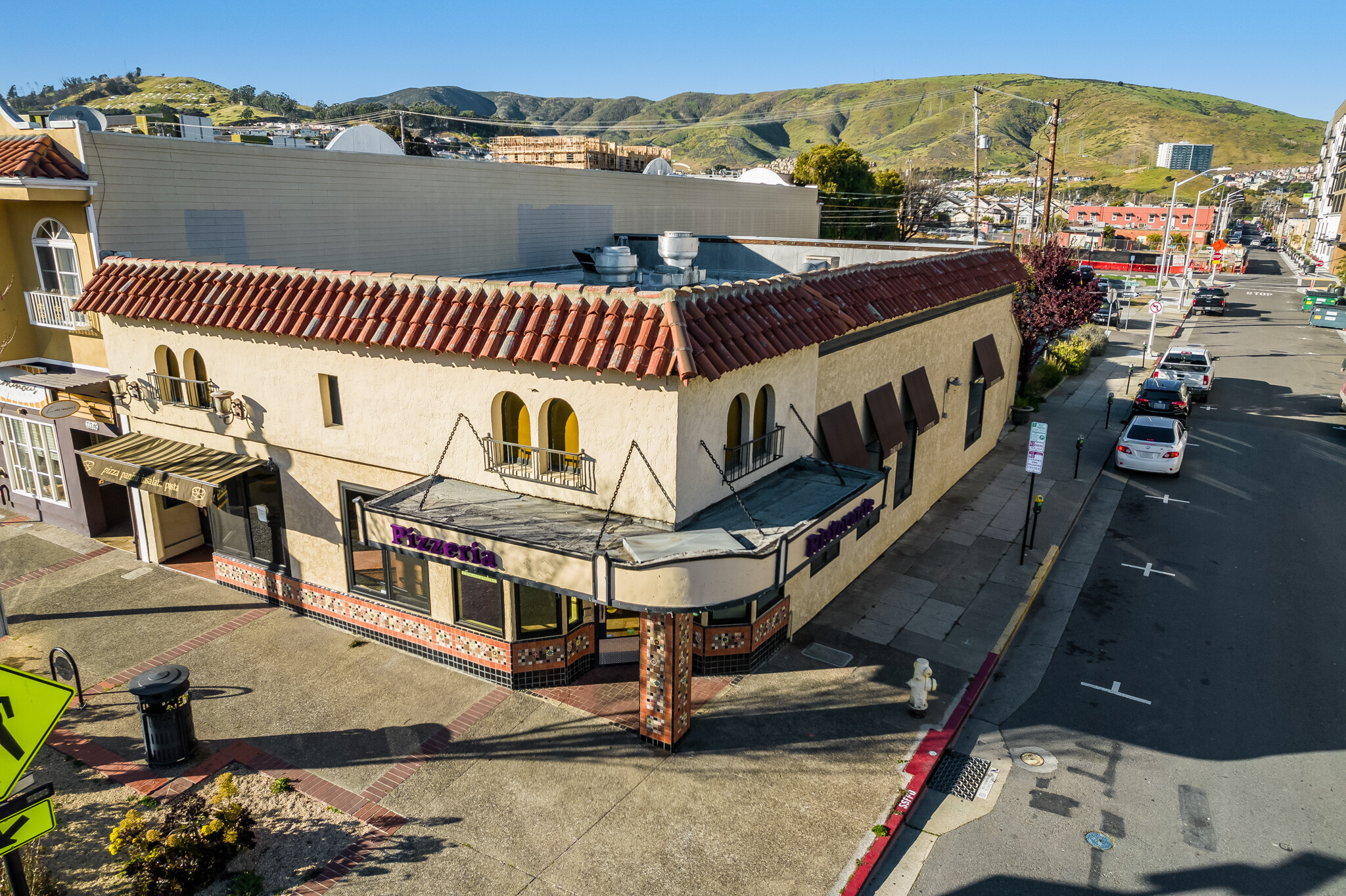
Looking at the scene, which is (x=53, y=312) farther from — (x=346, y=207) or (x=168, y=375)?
(x=346, y=207)

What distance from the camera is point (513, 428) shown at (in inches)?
446

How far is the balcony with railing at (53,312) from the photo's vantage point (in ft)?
50.8

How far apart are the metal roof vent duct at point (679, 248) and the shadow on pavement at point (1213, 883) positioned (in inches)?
432

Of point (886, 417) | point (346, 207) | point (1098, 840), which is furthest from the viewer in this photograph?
point (346, 207)

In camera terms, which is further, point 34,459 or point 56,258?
point 34,459

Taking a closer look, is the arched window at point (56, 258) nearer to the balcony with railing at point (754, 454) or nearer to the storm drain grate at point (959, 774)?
the balcony with railing at point (754, 454)

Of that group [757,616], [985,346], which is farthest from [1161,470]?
[757,616]

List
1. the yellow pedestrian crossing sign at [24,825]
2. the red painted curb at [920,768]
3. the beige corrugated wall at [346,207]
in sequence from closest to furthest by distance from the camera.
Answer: the yellow pedestrian crossing sign at [24,825], the red painted curb at [920,768], the beige corrugated wall at [346,207]

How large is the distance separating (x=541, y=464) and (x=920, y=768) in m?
6.47

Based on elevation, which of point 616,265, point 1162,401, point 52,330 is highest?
point 616,265

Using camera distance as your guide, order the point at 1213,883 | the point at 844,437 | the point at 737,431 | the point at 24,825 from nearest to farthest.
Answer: the point at 24,825
the point at 1213,883
the point at 737,431
the point at 844,437

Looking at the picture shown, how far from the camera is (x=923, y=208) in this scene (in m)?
72.5

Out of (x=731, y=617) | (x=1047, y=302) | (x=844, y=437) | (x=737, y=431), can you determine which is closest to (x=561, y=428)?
(x=737, y=431)

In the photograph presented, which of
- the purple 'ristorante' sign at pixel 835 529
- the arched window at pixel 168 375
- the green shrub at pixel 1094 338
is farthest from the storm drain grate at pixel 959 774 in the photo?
the green shrub at pixel 1094 338
